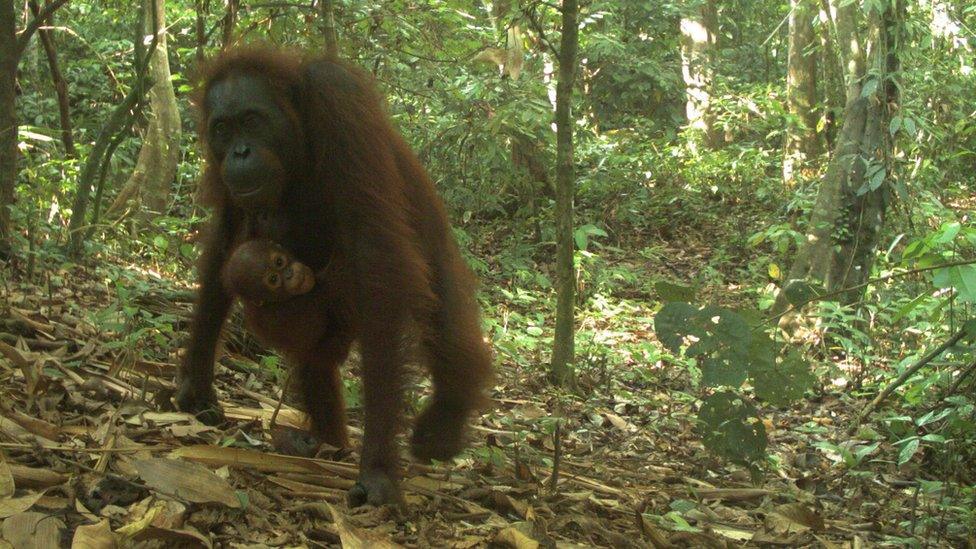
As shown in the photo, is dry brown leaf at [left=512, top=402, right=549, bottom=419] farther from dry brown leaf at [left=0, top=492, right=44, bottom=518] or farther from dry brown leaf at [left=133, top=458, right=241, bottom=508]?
dry brown leaf at [left=0, top=492, right=44, bottom=518]

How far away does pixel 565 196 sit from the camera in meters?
4.68

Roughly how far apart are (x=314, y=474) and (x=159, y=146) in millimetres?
4278

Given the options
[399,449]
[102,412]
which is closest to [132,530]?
[399,449]

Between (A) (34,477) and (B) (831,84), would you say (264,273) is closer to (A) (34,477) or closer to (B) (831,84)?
(A) (34,477)

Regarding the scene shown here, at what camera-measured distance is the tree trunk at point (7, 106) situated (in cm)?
380

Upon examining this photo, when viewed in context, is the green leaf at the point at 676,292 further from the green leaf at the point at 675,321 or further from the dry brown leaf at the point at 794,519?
the dry brown leaf at the point at 794,519

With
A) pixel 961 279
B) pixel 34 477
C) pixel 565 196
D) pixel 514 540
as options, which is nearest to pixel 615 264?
pixel 565 196

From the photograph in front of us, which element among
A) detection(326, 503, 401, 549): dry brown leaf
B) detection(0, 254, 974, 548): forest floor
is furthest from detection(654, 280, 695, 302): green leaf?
detection(326, 503, 401, 549): dry brown leaf

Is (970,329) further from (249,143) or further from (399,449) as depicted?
(249,143)

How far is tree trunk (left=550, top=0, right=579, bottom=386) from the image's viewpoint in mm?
4598

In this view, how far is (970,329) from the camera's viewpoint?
329 centimetres

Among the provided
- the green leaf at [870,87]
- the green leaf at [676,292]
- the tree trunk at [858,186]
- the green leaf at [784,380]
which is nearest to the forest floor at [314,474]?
the green leaf at [784,380]

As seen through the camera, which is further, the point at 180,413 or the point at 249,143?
the point at 180,413

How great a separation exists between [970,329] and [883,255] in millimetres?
3887
